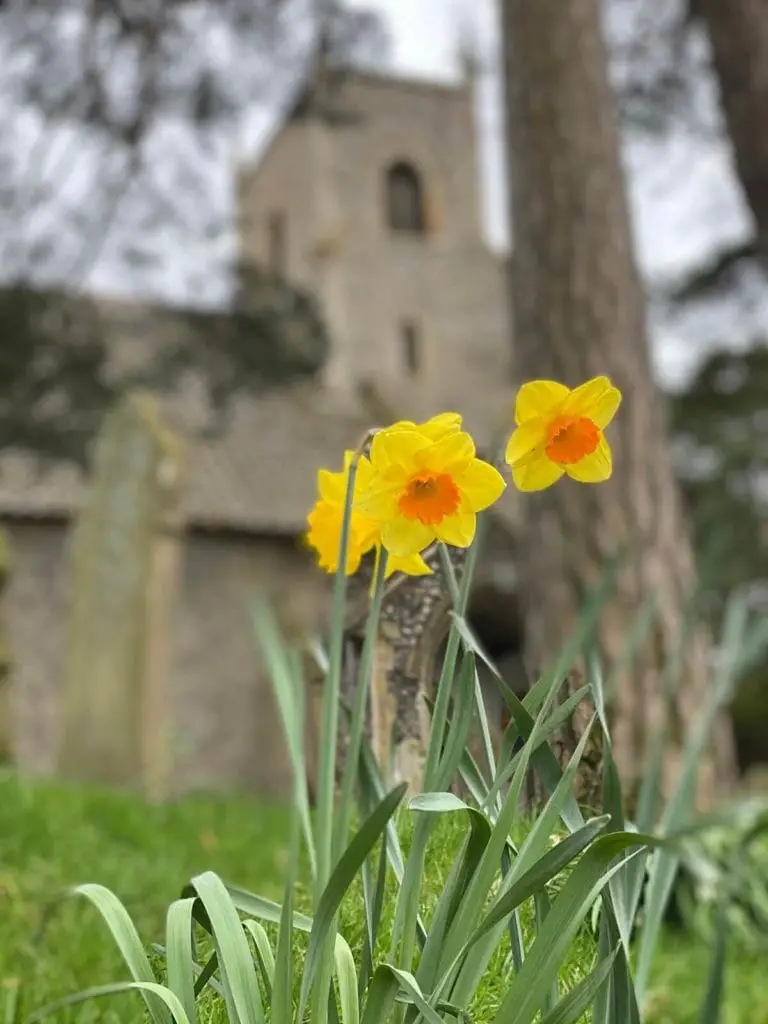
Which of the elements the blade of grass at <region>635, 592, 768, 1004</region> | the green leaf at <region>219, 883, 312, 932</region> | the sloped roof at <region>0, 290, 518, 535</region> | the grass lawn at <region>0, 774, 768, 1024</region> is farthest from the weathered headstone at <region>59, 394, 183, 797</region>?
the green leaf at <region>219, 883, 312, 932</region>

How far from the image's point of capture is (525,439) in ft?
3.05

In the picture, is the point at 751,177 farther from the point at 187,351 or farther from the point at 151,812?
the point at 187,351

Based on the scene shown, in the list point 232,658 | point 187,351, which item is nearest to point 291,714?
point 187,351

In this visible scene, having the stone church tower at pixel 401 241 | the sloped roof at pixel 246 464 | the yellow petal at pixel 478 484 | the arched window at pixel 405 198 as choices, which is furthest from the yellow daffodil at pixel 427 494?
the arched window at pixel 405 198

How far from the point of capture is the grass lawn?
1.71m

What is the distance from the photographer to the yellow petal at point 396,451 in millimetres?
878

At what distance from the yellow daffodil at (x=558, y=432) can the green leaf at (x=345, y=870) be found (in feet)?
1.01

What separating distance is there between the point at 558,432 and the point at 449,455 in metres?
0.11

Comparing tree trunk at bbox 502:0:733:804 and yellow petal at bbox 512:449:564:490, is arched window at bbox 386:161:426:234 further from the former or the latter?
yellow petal at bbox 512:449:564:490

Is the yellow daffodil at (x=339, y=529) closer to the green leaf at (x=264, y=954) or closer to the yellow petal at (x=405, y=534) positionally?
the yellow petal at (x=405, y=534)

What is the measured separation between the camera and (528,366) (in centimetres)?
373

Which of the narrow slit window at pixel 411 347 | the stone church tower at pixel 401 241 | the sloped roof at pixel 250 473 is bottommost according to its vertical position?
the sloped roof at pixel 250 473

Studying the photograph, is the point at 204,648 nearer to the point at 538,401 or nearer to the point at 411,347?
the point at 411,347

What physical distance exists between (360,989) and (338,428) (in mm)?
13100
